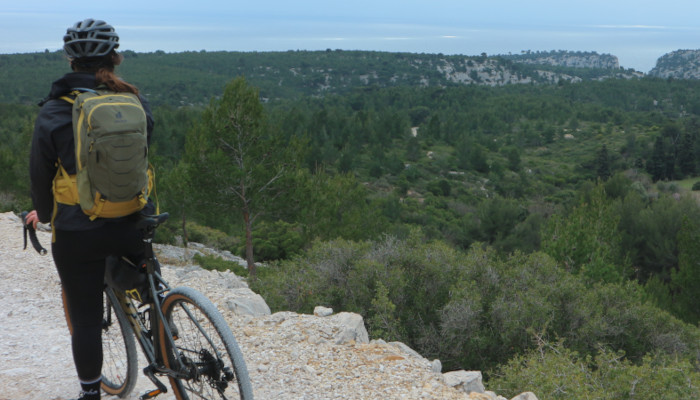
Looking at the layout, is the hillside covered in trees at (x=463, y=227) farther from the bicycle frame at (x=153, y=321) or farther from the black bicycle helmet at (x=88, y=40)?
the black bicycle helmet at (x=88, y=40)

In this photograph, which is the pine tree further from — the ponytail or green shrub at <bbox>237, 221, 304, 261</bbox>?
the ponytail

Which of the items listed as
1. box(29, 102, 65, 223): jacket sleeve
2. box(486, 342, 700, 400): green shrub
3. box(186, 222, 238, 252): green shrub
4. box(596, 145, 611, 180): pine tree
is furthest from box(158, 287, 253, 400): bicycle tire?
box(596, 145, 611, 180): pine tree

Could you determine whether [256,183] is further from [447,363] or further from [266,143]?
[447,363]

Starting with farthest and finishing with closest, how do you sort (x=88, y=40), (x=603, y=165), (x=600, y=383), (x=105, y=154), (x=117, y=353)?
(x=603, y=165)
(x=600, y=383)
(x=117, y=353)
(x=88, y=40)
(x=105, y=154)

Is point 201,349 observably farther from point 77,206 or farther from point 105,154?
point 105,154

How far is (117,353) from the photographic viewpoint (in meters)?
3.02

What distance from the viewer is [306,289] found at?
623 centimetres

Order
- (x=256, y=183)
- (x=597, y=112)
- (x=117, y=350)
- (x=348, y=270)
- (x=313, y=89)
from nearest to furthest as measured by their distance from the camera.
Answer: (x=117, y=350), (x=348, y=270), (x=256, y=183), (x=597, y=112), (x=313, y=89)

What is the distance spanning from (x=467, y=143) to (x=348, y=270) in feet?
146

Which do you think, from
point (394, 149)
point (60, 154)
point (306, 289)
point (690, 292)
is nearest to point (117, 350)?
point (60, 154)

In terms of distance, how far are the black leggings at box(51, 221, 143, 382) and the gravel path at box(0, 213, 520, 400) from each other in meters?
0.74

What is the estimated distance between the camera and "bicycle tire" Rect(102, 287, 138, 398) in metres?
2.64

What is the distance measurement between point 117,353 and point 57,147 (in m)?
1.47

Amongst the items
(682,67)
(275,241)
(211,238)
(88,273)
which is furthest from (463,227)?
(682,67)
